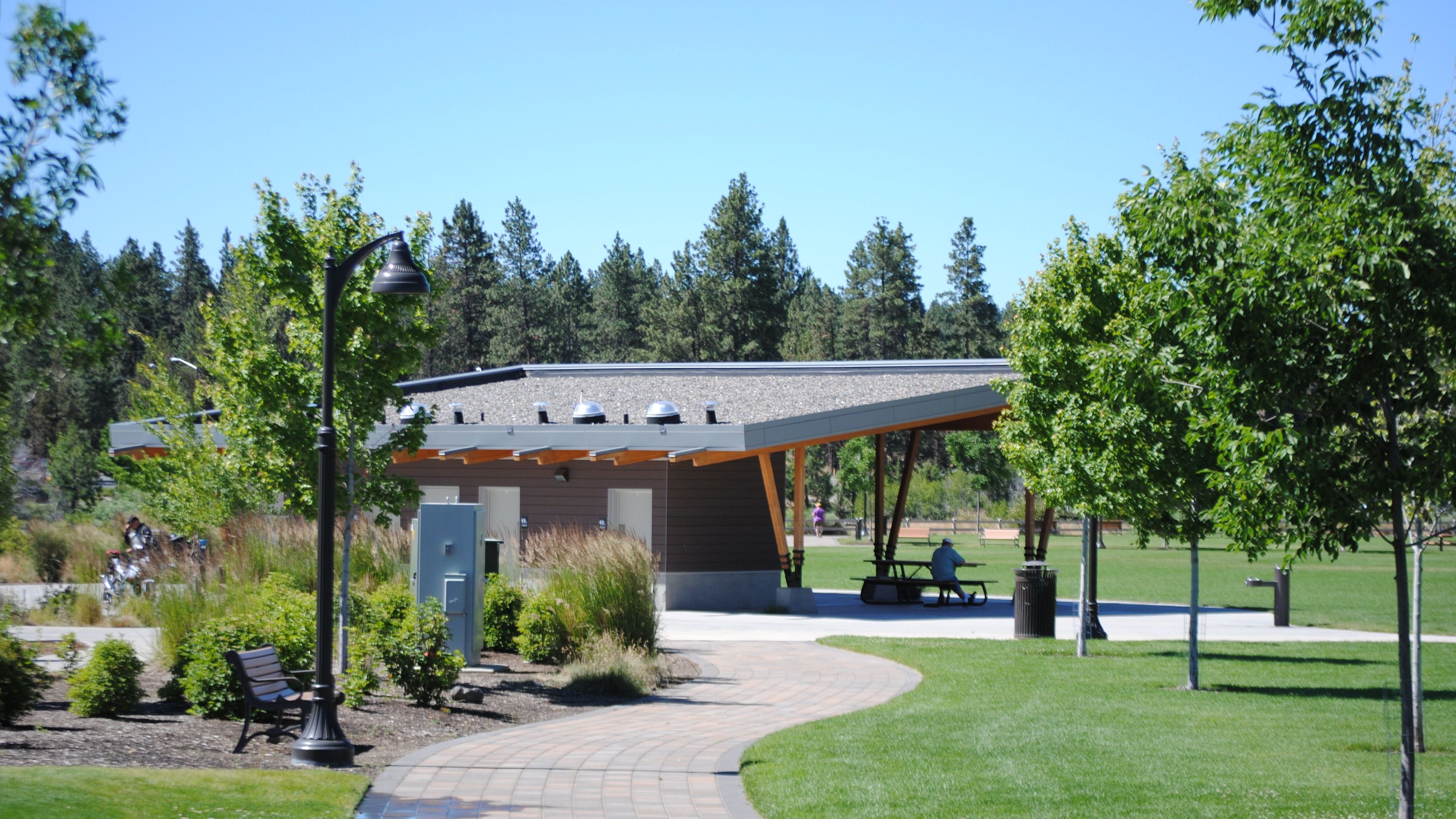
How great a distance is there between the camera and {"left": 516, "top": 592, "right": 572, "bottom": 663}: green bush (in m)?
14.8

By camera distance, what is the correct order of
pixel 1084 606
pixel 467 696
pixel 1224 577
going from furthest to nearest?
pixel 1224 577, pixel 1084 606, pixel 467 696

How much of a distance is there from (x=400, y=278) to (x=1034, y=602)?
11.6 meters

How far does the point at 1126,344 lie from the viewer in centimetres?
859

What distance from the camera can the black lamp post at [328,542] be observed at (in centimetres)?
917

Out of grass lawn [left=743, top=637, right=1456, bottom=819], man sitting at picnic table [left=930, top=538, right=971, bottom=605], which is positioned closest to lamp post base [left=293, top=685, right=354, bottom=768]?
grass lawn [left=743, top=637, right=1456, bottom=819]

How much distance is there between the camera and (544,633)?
48.9ft

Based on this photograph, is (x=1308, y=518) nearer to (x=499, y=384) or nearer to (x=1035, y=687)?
(x=1035, y=687)

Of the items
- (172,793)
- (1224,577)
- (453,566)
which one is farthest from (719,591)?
(172,793)

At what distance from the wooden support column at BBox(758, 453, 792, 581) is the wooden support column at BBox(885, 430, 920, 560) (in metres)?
3.67

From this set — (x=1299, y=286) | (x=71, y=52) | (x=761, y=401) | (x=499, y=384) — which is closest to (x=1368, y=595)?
(x=761, y=401)

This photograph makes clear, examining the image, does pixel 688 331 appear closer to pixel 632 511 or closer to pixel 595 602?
pixel 632 511

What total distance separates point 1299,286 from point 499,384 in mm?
27957

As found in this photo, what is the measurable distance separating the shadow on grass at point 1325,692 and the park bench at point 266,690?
926 centimetres

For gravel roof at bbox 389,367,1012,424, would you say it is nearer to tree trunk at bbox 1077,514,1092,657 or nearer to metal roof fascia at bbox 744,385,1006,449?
metal roof fascia at bbox 744,385,1006,449
